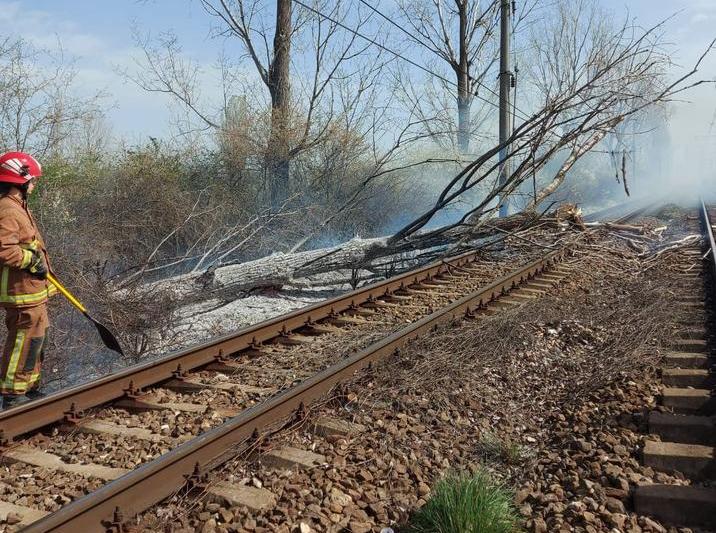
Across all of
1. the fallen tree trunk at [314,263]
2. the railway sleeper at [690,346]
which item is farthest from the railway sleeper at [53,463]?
the fallen tree trunk at [314,263]

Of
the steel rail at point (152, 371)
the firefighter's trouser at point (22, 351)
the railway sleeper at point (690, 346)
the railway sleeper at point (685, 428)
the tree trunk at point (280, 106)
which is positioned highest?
the tree trunk at point (280, 106)

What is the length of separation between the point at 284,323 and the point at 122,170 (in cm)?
1026

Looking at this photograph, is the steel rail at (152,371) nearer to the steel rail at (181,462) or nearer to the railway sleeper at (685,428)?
the steel rail at (181,462)

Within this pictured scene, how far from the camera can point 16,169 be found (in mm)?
5223

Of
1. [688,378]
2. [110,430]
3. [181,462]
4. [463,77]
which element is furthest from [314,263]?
[463,77]

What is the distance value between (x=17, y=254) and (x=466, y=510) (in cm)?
400

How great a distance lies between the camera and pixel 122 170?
15.7 m

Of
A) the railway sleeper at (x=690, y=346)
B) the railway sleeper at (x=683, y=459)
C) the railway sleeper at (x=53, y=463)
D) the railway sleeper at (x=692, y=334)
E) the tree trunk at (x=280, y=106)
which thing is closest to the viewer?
the railway sleeper at (x=683, y=459)

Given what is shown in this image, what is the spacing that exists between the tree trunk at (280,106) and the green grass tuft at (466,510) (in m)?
16.3

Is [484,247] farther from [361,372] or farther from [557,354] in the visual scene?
[361,372]

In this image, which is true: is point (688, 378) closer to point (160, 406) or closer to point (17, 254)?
point (160, 406)

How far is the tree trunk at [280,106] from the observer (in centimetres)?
1981

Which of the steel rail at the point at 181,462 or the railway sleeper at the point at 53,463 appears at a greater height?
the steel rail at the point at 181,462

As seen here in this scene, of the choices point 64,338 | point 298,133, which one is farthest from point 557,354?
point 298,133
